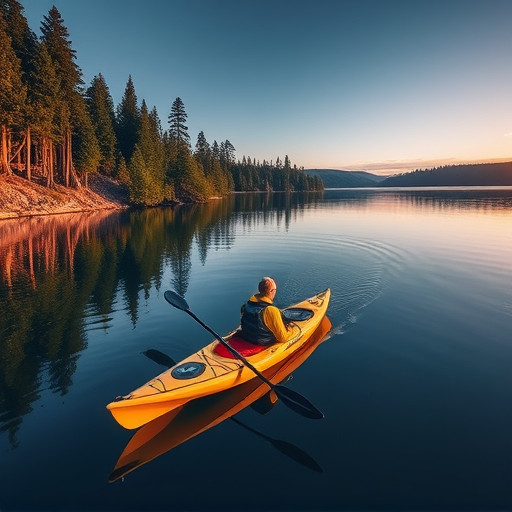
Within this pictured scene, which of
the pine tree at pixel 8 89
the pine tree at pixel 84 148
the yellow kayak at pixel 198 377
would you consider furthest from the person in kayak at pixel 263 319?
the pine tree at pixel 84 148

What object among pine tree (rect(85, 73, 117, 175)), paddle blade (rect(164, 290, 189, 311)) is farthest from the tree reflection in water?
pine tree (rect(85, 73, 117, 175))

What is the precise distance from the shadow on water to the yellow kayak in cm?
45

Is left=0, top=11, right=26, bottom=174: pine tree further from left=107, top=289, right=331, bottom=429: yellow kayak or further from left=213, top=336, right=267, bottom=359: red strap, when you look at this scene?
left=107, top=289, right=331, bottom=429: yellow kayak

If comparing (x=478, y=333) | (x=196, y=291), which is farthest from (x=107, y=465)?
(x=478, y=333)

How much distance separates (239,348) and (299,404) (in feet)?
7.31

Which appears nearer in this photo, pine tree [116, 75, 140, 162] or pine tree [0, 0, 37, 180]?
pine tree [0, 0, 37, 180]

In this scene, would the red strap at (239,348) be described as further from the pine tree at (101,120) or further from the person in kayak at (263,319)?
the pine tree at (101,120)

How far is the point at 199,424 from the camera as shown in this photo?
734 centimetres

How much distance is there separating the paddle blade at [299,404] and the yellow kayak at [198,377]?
3.53 feet

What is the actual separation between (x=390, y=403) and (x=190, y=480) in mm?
4840

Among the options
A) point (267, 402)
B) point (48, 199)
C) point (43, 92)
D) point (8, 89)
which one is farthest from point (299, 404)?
point (43, 92)

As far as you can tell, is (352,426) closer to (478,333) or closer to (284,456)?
(284,456)

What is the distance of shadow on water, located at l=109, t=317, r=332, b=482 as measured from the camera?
629 cm

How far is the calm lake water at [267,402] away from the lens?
557 centimetres
